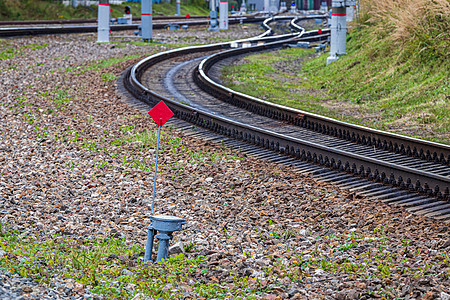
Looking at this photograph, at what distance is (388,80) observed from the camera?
1788 cm

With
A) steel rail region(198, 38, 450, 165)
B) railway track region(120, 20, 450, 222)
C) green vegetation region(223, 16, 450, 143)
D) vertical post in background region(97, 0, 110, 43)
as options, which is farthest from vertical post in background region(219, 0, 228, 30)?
steel rail region(198, 38, 450, 165)

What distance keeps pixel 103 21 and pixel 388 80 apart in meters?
17.2

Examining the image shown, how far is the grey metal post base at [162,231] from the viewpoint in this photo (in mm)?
6980

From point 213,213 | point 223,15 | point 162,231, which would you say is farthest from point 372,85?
point 223,15

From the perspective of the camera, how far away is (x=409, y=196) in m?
8.45

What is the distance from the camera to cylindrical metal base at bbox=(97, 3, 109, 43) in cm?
3080

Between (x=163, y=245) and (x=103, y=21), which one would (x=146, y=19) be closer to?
(x=103, y=21)

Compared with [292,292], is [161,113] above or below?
above

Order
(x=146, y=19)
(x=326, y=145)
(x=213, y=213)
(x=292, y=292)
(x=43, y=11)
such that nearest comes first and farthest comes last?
(x=292, y=292), (x=213, y=213), (x=326, y=145), (x=146, y=19), (x=43, y=11)

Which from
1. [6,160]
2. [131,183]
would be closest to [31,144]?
[6,160]

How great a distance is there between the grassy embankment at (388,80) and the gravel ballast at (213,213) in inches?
170

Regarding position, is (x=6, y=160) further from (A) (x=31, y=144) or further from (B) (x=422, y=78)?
(B) (x=422, y=78)

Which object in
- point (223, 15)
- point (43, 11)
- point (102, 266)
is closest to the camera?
point (102, 266)

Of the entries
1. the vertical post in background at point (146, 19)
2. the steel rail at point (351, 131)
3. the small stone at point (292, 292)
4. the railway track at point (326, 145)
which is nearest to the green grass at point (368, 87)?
the steel rail at point (351, 131)
